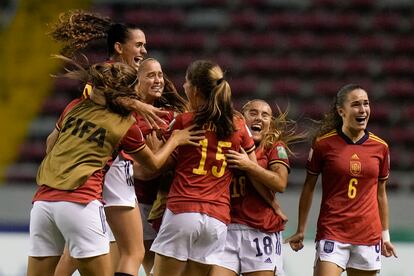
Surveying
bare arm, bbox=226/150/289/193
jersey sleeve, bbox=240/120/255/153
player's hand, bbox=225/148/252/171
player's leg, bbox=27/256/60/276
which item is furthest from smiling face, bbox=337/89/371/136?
player's leg, bbox=27/256/60/276

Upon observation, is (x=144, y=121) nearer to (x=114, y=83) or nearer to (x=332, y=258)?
(x=114, y=83)

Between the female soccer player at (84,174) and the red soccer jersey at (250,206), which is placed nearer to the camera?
the female soccer player at (84,174)

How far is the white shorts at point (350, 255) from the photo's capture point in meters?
6.13

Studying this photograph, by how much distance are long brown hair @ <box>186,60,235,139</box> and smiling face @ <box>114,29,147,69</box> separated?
69 centimetres

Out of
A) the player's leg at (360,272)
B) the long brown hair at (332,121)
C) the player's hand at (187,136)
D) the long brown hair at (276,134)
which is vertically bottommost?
the player's leg at (360,272)

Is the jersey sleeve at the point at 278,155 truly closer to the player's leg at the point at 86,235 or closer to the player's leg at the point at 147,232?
the player's leg at the point at 147,232

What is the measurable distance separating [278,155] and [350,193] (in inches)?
19.2

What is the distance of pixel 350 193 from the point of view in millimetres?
6184

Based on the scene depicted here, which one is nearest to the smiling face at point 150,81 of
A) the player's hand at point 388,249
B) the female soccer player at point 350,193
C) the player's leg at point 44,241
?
the female soccer player at point 350,193

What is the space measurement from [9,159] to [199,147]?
26.0 ft

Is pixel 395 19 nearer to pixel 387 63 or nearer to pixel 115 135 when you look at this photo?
pixel 387 63

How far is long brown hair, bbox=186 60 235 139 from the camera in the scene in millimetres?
5699

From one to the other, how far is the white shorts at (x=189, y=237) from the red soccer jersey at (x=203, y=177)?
4 cm

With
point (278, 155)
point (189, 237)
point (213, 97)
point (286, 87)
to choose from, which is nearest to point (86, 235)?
point (189, 237)
